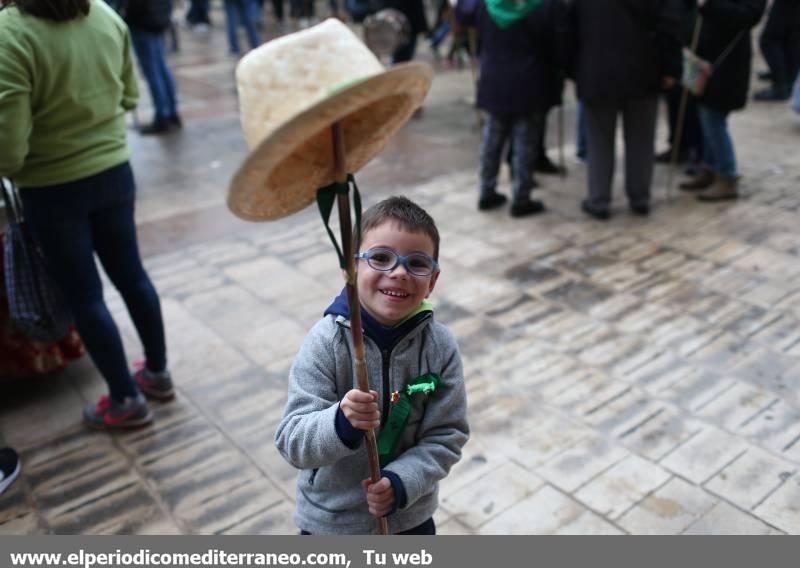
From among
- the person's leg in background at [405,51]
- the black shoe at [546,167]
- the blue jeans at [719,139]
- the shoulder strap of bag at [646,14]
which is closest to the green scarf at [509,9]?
the shoulder strap of bag at [646,14]

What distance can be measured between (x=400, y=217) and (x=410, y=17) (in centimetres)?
799

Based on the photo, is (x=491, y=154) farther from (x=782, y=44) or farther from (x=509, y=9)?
(x=782, y=44)

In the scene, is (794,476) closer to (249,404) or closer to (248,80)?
(249,404)

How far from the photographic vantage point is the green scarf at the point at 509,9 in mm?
5355

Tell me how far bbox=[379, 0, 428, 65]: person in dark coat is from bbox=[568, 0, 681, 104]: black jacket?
3.98 meters

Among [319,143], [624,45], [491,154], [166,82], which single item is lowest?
[491,154]

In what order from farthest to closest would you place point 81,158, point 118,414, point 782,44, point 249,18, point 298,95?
1. point 249,18
2. point 782,44
3. point 118,414
4. point 81,158
5. point 298,95

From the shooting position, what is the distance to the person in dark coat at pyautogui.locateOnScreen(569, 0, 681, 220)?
17.1 ft

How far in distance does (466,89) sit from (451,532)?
808 centimetres

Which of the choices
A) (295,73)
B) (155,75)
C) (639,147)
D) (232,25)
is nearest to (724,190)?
(639,147)

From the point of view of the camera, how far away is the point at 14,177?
9.82 feet

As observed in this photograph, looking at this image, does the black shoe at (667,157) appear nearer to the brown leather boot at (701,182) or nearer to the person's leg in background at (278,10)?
the brown leather boot at (701,182)

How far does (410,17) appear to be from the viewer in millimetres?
9227

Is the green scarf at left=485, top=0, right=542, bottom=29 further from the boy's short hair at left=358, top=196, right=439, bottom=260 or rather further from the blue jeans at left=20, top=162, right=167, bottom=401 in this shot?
the boy's short hair at left=358, top=196, right=439, bottom=260
